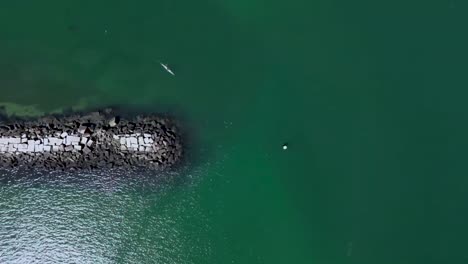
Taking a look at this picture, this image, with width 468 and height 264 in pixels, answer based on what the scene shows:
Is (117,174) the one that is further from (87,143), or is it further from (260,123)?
(260,123)

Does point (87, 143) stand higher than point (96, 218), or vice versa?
point (87, 143)

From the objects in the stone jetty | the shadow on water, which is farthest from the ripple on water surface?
the stone jetty

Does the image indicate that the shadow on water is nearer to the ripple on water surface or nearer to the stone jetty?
the ripple on water surface

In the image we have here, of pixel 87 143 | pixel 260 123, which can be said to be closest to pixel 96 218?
pixel 87 143

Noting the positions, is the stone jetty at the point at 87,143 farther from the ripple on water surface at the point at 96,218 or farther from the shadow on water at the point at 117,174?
the ripple on water surface at the point at 96,218

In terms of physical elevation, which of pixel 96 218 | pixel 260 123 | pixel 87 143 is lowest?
pixel 96 218

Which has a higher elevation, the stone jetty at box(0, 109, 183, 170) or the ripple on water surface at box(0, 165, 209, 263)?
the stone jetty at box(0, 109, 183, 170)

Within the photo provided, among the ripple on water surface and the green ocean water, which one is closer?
the ripple on water surface
